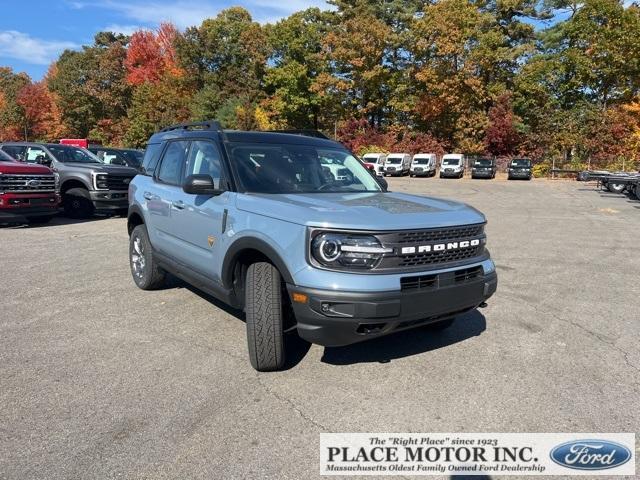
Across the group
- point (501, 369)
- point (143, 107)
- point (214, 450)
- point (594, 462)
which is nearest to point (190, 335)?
point (214, 450)

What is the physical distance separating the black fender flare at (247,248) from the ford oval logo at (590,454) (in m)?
1.98

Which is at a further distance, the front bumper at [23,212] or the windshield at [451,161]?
the windshield at [451,161]

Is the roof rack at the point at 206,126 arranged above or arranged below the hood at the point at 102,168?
above

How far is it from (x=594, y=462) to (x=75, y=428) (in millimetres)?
3152

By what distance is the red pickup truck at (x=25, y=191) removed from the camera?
10.9 m

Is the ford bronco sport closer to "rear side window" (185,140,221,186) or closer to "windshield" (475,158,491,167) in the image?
"rear side window" (185,140,221,186)

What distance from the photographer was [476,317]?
208 inches

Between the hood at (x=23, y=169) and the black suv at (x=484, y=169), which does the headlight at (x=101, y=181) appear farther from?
the black suv at (x=484, y=169)

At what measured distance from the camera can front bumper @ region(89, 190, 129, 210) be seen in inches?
492

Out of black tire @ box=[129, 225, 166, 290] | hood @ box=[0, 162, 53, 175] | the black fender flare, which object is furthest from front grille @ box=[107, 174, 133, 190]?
the black fender flare

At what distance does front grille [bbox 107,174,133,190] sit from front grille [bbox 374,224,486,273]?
35.7 ft

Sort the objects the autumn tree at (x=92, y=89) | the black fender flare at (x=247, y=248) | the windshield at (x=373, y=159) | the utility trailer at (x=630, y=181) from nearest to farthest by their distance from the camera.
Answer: the black fender flare at (x=247, y=248)
the utility trailer at (x=630, y=181)
the windshield at (x=373, y=159)
the autumn tree at (x=92, y=89)

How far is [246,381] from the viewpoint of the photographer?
12.4 feet

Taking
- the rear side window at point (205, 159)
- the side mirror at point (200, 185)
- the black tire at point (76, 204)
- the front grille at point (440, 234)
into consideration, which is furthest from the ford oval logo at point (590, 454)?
the black tire at point (76, 204)
